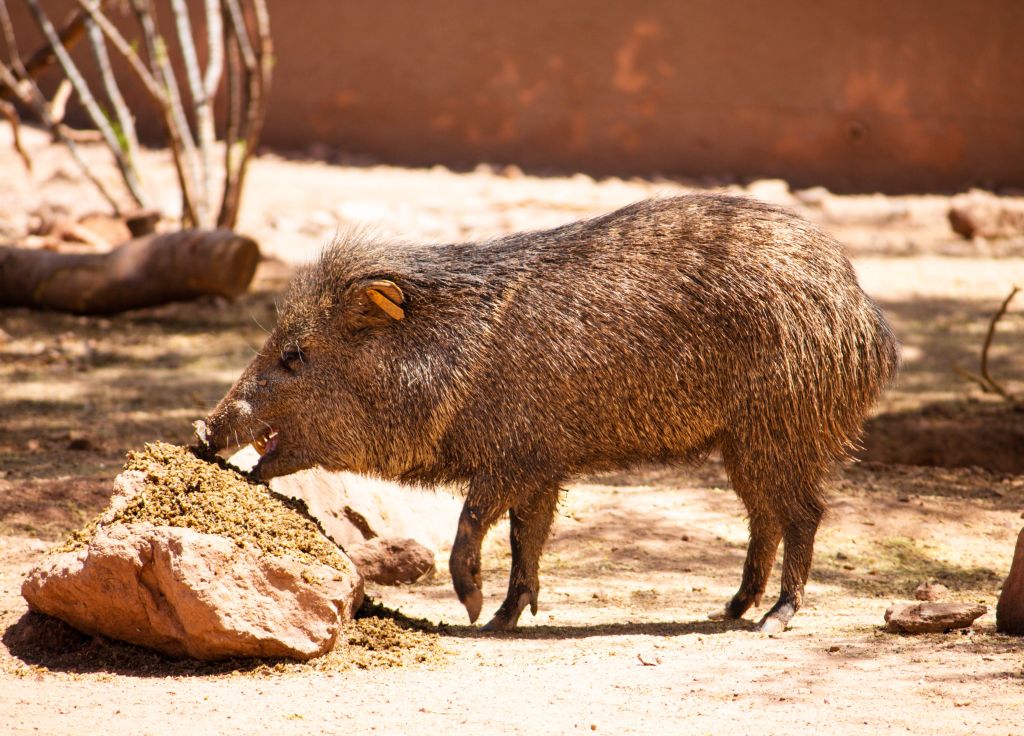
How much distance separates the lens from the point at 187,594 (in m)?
3.56

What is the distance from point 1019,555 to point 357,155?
1040 cm

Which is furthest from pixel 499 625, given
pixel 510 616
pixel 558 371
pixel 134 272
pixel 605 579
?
pixel 134 272

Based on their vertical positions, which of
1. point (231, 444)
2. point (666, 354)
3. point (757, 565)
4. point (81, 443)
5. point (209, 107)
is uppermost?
point (209, 107)

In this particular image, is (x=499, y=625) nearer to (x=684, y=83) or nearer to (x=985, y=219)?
(x=985, y=219)

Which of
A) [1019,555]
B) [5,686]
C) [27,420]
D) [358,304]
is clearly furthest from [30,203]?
[1019,555]

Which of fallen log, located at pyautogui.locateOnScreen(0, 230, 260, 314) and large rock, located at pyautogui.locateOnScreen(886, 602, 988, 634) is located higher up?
fallen log, located at pyautogui.locateOnScreen(0, 230, 260, 314)

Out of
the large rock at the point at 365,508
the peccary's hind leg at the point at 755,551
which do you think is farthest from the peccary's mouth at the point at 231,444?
Answer: the peccary's hind leg at the point at 755,551

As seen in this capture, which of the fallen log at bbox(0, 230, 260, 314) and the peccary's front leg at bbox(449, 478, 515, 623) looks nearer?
the peccary's front leg at bbox(449, 478, 515, 623)

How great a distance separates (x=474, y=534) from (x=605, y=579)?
1045 mm

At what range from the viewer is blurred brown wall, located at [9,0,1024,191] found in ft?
42.0

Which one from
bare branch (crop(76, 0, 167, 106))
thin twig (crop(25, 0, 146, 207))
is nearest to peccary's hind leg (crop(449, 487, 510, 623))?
bare branch (crop(76, 0, 167, 106))

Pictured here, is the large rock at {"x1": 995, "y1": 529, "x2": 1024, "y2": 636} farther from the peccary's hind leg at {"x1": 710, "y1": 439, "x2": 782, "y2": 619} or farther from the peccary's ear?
the peccary's ear

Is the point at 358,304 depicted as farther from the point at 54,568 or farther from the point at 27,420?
the point at 27,420

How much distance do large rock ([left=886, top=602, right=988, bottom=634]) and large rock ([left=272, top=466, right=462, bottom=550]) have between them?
1.80 metres
